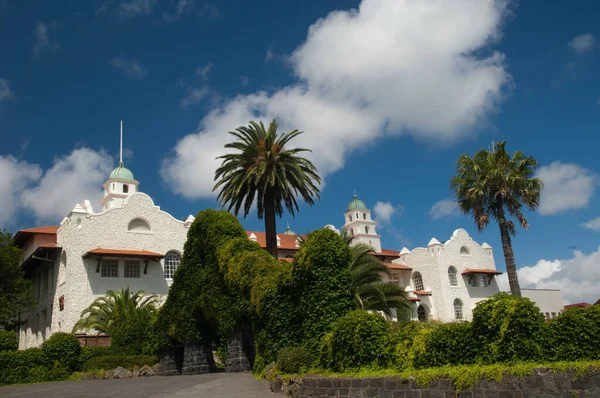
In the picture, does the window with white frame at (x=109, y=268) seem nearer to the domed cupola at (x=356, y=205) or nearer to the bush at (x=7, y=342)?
the bush at (x=7, y=342)

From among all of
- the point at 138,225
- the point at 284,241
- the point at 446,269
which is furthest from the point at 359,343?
the point at 446,269

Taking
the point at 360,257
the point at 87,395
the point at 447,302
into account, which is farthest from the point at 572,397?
the point at 447,302

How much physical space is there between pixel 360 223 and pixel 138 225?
33.2 meters

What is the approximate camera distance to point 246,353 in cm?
2377

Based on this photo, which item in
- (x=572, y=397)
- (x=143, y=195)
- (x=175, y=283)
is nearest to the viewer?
(x=572, y=397)

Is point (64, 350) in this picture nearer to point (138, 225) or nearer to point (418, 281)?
point (138, 225)

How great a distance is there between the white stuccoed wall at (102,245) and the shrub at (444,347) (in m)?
30.7

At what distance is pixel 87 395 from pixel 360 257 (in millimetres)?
16590

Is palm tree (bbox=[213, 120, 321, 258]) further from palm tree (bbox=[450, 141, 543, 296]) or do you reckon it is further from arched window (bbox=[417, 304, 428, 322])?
arched window (bbox=[417, 304, 428, 322])

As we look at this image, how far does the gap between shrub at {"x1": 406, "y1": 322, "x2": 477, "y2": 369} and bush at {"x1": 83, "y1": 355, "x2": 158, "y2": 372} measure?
65.5ft

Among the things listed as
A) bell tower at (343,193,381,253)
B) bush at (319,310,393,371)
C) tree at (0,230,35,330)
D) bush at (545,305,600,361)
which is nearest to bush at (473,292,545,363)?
bush at (545,305,600,361)

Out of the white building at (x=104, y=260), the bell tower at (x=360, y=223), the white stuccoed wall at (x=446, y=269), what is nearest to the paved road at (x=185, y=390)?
the white building at (x=104, y=260)

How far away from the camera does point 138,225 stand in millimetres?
42438

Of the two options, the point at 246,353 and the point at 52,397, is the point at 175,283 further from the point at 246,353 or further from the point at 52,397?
the point at 52,397
